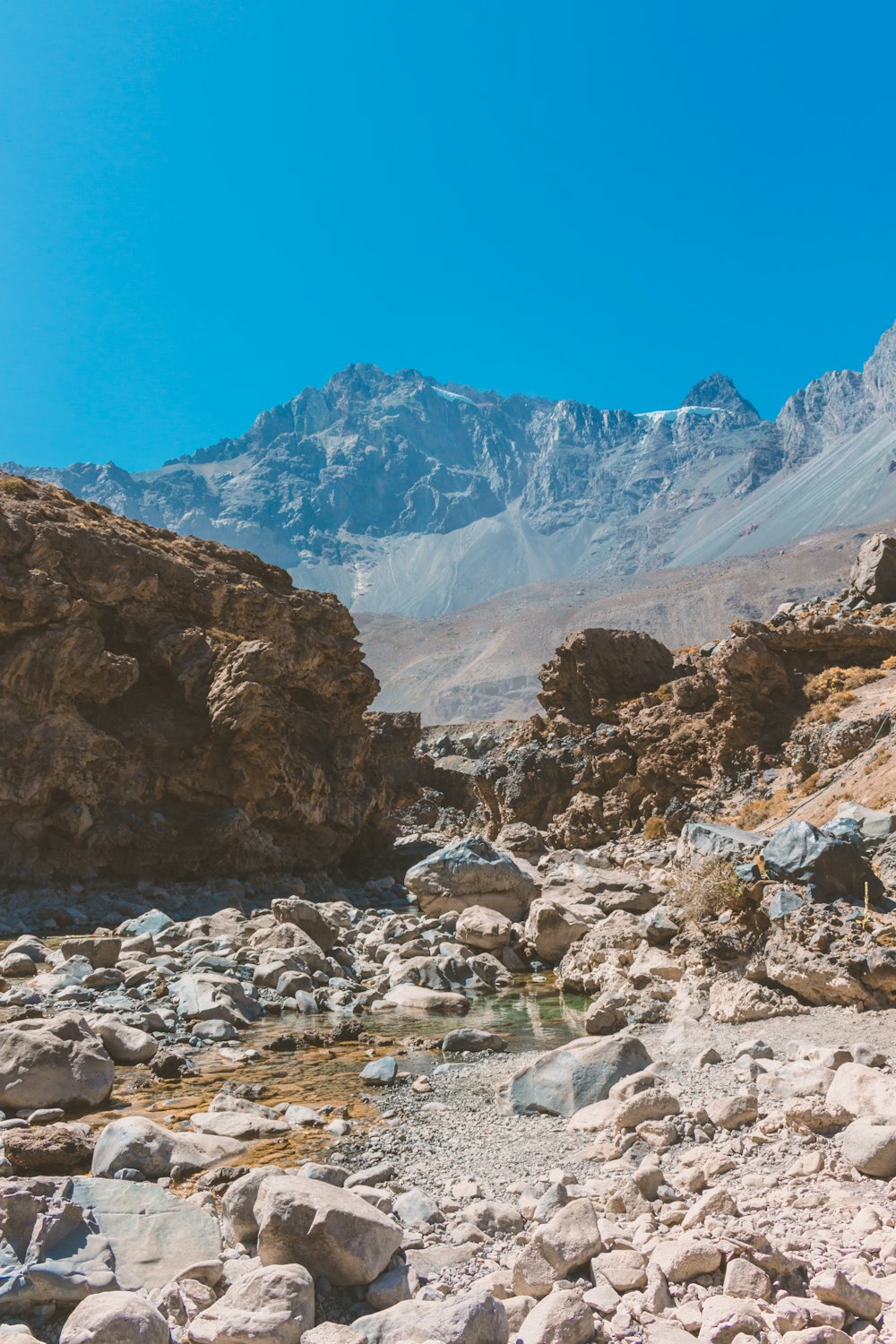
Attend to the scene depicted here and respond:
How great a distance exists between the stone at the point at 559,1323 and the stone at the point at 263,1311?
105 centimetres

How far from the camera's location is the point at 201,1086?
30.2ft

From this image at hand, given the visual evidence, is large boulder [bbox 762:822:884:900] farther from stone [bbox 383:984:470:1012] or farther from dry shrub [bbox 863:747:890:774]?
dry shrub [bbox 863:747:890:774]

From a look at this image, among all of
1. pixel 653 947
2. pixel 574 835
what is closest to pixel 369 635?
pixel 574 835

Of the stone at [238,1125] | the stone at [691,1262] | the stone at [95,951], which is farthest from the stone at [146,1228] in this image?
the stone at [95,951]

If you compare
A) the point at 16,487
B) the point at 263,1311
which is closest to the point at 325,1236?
the point at 263,1311

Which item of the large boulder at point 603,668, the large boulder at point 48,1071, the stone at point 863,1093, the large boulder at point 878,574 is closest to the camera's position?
the stone at point 863,1093

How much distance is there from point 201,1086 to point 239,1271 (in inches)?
177

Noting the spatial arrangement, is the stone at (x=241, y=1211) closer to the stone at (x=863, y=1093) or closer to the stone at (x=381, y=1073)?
the stone at (x=381, y=1073)

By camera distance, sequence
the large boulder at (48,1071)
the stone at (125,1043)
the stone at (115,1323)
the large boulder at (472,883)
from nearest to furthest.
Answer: the stone at (115,1323)
the large boulder at (48,1071)
the stone at (125,1043)
the large boulder at (472,883)

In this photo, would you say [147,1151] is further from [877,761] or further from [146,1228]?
[877,761]

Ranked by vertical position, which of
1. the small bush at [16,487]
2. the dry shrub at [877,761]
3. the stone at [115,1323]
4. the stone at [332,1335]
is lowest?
the stone at [332,1335]

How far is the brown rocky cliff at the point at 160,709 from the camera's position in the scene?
21.8m

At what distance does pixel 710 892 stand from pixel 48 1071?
8997 millimetres

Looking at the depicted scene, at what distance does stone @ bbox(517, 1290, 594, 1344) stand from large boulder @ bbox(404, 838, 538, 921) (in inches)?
564
